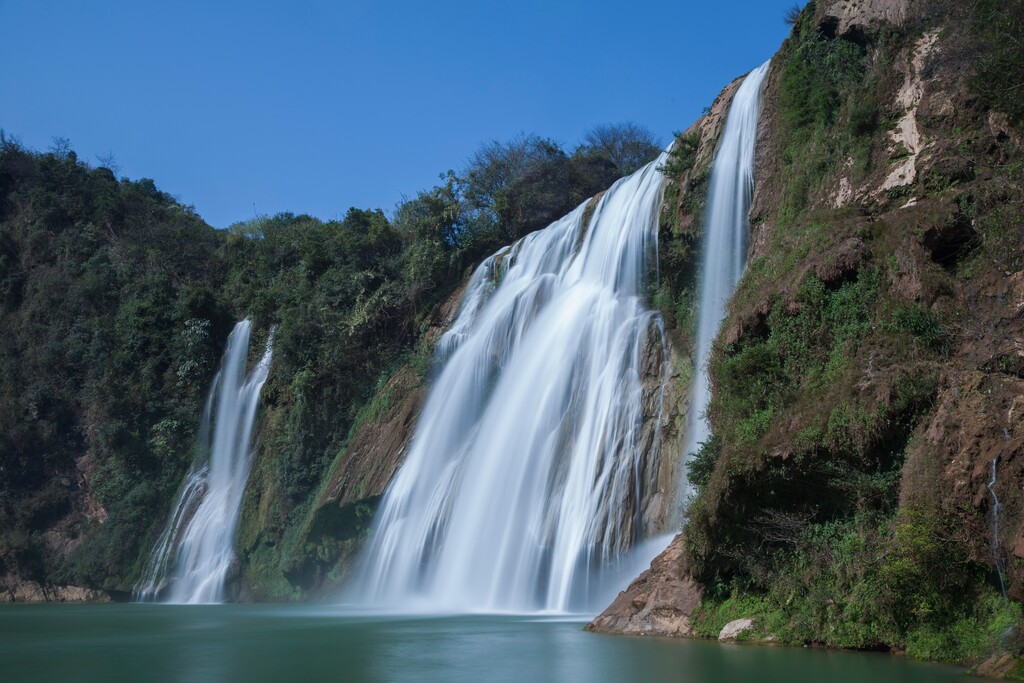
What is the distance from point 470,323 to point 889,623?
1834 centimetres

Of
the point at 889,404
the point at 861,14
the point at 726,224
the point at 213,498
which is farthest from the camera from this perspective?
the point at 213,498

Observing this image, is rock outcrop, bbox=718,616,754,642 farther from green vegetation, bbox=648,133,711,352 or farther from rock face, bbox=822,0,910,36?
rock face, bbox=822,0,910,36

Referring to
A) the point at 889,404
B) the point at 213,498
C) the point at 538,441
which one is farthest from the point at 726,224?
the point at 213,498

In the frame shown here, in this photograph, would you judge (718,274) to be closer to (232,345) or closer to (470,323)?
(470,323)

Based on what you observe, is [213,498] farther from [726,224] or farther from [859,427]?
[859,427]

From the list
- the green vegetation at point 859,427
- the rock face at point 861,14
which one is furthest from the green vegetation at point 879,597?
the rock face at point 861,14

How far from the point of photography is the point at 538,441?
20.8m

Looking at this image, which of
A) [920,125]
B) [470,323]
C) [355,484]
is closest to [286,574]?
[355,484]

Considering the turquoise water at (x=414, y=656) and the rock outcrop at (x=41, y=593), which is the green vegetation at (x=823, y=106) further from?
the rock outcrop at (x=41, y=593)

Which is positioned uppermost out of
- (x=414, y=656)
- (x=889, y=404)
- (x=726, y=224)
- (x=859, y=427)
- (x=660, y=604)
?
(x=726, y=224)

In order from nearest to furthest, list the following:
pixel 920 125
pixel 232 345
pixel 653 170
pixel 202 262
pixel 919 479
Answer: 1. pixel 919 479
2. pixel 920 125
3. pixel 653 170
4. pixel 232 345
5. pixel 202 262

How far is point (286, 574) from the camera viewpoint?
2931 cm

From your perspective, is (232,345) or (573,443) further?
(232,345)

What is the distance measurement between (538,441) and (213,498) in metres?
16.4
